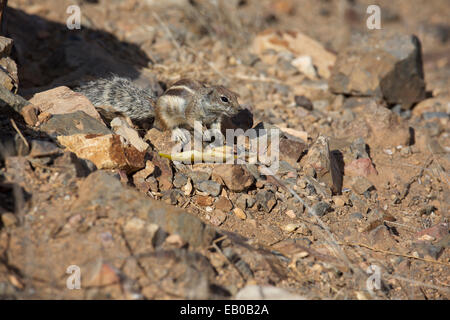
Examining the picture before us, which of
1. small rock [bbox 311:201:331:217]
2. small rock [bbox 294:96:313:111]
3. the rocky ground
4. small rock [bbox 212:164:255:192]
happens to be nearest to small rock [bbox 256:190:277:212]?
the rocky ground

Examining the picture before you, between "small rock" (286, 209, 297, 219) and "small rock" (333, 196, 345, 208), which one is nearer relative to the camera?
"small rock" (286, 209, 297, 219)

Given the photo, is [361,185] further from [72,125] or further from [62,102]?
[62,102]

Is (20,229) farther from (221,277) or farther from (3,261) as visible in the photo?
(221,277)

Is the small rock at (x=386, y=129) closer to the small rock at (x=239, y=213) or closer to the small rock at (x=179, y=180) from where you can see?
the small rock at (x=239, y=213)

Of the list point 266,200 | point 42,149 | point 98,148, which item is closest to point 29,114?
point 42,149

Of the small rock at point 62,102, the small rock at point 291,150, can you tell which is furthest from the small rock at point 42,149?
the small rock at point 291,150

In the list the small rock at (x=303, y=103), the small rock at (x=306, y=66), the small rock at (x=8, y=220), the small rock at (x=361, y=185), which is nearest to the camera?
the small rock at (x=8, y=220)

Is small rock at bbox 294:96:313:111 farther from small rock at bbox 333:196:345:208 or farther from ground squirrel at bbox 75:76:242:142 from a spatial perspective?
small rock at bbox 333:196:345:208
